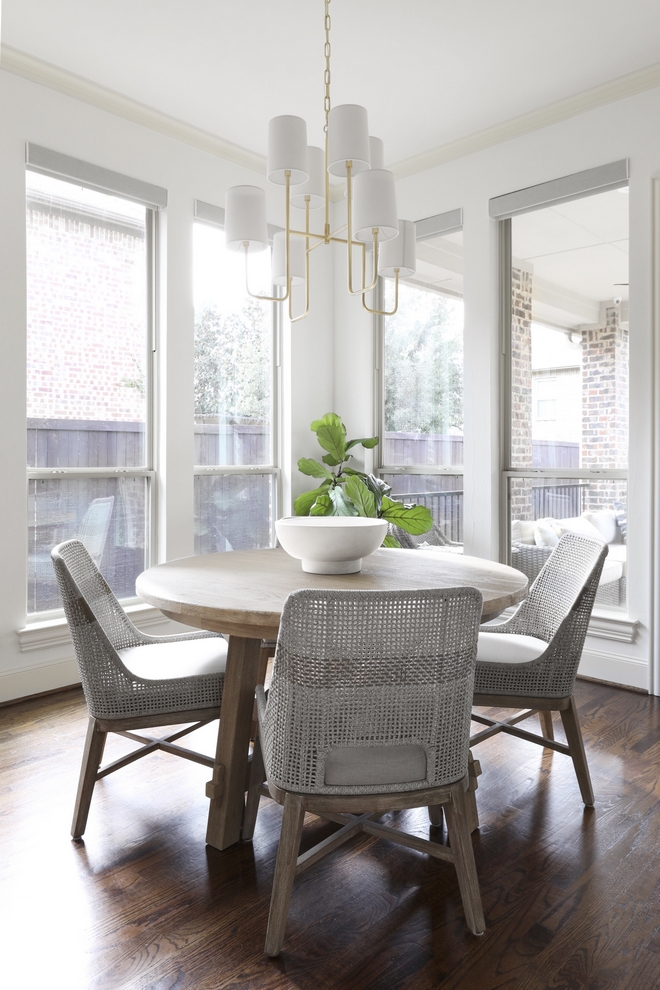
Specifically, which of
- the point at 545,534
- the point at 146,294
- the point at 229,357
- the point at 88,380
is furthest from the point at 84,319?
the point at 545,534

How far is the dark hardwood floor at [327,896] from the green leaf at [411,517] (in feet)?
5.17

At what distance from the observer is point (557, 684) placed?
6.92ft

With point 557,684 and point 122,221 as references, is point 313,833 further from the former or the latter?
point 122,221

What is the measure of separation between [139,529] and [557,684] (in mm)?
2450

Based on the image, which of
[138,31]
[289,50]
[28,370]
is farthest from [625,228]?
[28,370]

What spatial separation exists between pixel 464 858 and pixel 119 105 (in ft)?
12.1

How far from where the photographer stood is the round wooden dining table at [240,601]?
5.66ft

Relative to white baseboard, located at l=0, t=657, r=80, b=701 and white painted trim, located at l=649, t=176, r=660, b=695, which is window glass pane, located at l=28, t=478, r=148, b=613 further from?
white painted trim, located at l=649, t=176, r=660, b=695

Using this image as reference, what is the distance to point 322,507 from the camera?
4.08 m

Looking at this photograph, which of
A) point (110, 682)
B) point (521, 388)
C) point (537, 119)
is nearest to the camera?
point (110, 682)

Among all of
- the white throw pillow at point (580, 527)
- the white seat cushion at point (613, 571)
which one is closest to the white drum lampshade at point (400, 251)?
the white throw pillow at point (580, 527)

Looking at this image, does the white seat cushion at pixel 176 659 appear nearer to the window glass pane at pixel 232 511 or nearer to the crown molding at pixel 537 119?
the window glass pane at pixel 232 511

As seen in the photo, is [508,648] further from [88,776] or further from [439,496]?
[439,496]

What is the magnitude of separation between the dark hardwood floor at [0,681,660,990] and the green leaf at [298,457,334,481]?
85.3 inches
